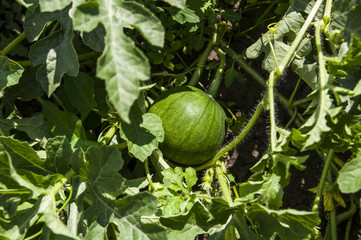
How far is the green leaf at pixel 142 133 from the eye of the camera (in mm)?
1999

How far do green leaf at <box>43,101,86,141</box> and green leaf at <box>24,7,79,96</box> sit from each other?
0.22 m

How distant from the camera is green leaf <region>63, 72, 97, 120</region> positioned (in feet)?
7.70

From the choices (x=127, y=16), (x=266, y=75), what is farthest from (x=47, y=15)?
(x=266, y=75)

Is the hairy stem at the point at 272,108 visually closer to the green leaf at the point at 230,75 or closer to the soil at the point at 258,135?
the green leaf at the point at 230,75

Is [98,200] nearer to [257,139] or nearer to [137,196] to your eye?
[137,196]

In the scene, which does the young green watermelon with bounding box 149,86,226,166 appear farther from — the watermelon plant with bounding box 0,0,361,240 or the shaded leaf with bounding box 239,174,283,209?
the shaded leaf with bounding box 239,174,283,209

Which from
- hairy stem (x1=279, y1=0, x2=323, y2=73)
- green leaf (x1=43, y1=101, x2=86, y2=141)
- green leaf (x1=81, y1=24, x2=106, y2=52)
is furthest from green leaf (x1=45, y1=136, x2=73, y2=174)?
hairy stem (x1=279, y1=0, x2=323, y2=73)

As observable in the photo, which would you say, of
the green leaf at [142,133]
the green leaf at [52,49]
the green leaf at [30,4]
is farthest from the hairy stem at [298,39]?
the green leaf at [30,4]

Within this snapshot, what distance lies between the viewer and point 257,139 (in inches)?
110

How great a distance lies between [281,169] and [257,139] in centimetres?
100

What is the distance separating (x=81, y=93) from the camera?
237cm

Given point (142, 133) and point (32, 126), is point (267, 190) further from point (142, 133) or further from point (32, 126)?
point (32, 126)

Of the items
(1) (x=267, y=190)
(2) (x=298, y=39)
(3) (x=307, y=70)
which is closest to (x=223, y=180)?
(1) (x=267, y=190)

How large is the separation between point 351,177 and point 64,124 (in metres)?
1.35
